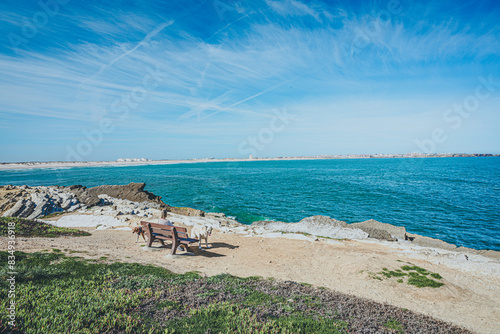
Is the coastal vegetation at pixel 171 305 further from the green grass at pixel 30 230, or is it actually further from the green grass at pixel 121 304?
the green grass at pixel 30 230

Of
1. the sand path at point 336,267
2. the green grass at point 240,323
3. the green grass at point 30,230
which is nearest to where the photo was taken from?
the green grass at point 240,323

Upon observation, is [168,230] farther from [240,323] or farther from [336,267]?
[336,267]

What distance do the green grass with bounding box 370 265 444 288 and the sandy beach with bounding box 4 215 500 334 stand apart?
10.0 inches

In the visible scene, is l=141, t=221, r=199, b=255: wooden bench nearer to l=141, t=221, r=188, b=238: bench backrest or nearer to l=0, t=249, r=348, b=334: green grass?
l=141, t=221, r=188, b=238: bench backrest

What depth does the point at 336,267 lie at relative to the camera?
446 inches

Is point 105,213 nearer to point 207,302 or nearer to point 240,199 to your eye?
point 207,302

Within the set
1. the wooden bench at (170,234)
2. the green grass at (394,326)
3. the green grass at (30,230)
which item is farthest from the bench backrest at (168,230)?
the green grass at (394,326)

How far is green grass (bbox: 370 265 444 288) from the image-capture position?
32.1 feet

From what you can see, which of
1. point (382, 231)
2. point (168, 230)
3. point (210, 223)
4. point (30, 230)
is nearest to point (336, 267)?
point (168, 230)

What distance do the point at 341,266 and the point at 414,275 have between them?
2.95 m

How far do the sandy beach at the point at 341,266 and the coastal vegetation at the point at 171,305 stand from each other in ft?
4.52

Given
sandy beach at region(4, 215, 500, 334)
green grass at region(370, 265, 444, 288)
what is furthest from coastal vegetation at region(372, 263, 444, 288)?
sandy beach at region(4, 215, 500, 334)

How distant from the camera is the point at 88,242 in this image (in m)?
12.5

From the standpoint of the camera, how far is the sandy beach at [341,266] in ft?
27.5
